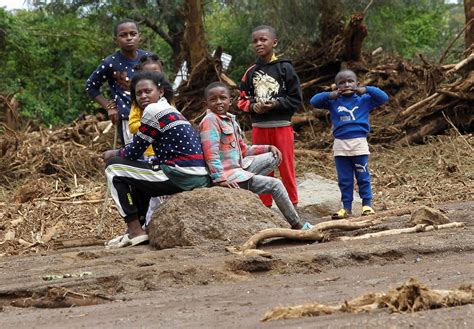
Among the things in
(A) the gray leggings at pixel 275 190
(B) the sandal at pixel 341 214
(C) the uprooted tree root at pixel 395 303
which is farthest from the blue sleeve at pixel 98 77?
(C) the uprooted tree root at pixel 395 303

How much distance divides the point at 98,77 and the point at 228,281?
3138 mm

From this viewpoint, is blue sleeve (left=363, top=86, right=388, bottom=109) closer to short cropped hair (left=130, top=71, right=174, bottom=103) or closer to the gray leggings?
the gray leggings

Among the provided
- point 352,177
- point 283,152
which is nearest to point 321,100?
point 283,152

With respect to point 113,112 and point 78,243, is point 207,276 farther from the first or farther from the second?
point 113,112

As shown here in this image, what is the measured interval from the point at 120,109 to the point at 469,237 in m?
3.08

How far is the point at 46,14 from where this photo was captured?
24.9 m

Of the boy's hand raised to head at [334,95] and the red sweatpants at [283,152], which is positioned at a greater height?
the boy's hand raised to head at [334,95]

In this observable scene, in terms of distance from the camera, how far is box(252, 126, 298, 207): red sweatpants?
759cm

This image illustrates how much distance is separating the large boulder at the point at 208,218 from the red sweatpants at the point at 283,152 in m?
1.17

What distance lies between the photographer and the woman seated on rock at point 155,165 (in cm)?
646

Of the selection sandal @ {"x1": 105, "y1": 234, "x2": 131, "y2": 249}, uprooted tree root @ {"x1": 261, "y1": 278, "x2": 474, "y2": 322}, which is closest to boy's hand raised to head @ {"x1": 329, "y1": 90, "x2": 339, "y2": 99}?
sandal @ {"x1": 105, "y1": 234, "x2": 131, "y2": 249}

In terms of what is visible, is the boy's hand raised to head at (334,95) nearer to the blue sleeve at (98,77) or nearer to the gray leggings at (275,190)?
the gray leggings at (275,190)

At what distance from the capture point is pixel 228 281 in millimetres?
4938

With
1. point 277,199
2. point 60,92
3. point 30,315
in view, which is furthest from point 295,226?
point 60,92
